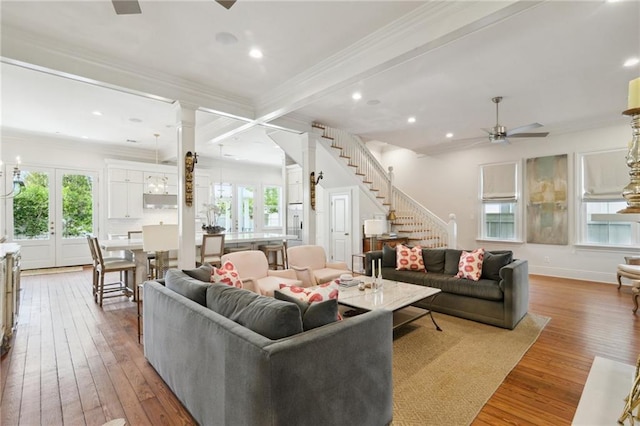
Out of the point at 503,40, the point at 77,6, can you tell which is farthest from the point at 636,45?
the point at 77,6

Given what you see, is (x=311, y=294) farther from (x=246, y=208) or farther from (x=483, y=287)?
(x=246, y=208)

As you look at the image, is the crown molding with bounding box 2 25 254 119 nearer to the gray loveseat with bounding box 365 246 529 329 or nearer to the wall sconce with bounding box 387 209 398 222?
the gray loveseat with bounding box 365 246 529 329

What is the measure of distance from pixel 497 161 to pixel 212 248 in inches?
272

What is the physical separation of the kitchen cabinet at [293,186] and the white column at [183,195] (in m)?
4.52

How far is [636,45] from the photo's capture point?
340 centimetres

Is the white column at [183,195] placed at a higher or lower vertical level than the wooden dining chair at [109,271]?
higher

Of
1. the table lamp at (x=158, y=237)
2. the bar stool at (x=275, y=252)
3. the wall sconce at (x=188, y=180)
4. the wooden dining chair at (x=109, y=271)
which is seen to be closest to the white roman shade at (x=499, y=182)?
the bar stool at (x=275, y=252)

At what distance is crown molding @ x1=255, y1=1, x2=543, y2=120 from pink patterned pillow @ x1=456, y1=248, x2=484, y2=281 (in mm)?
2602

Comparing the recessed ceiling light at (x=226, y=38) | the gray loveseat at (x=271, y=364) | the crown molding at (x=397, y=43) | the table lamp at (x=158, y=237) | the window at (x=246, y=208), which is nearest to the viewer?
the gray loveseat at (x=271, y=364)

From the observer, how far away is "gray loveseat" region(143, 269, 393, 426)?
1.39 metres

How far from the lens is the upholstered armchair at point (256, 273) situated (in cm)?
377

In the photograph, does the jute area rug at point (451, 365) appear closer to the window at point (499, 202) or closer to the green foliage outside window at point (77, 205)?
the window at point (499, 202)

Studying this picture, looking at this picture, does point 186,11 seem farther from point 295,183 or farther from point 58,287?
point 295,183

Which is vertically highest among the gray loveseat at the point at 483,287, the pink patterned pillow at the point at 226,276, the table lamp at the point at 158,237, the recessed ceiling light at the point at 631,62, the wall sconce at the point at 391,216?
the recessed ceiling light at the point at 631,62
